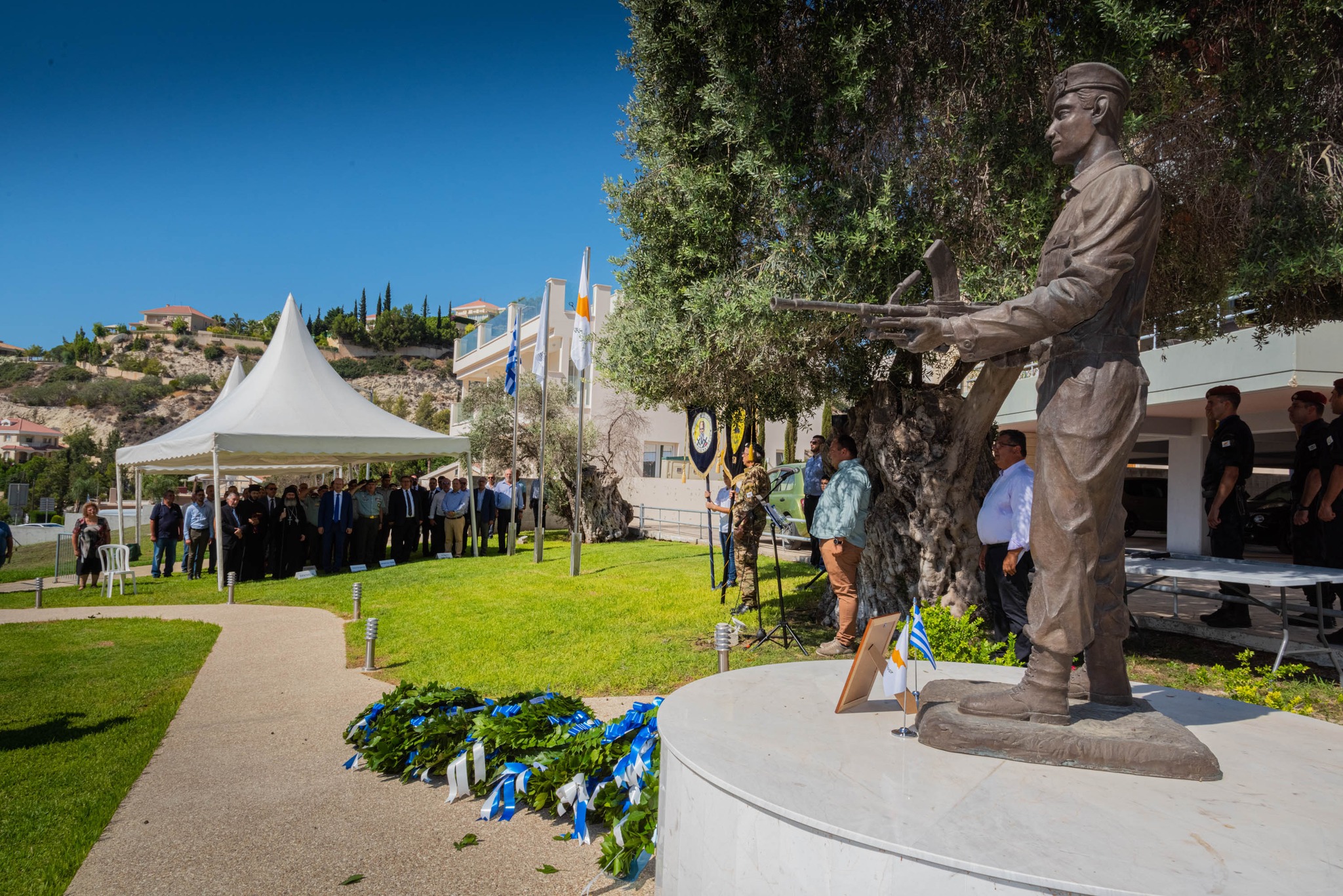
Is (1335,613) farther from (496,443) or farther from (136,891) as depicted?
(496,443)

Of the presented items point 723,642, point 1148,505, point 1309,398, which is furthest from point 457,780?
A: point 1148,505

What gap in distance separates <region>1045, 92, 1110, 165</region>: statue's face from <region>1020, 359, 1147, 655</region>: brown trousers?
0.97 m

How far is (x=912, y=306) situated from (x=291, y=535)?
15.8 metres

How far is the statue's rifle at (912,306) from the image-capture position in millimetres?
3510

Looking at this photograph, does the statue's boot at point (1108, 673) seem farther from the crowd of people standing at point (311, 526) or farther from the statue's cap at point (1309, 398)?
the crowd of people standing at point (311, 526)

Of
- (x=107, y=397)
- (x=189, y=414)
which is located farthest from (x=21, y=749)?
(x=107, y=397)

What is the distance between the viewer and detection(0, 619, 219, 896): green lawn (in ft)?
13.6

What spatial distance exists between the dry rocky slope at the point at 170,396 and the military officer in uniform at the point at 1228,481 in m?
85.9

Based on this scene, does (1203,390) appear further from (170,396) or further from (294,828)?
(170,396)

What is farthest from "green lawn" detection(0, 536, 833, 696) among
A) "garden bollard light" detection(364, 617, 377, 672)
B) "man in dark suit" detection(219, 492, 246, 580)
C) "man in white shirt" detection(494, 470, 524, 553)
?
"man in white shirt" detection(494, 470, 524, 553)

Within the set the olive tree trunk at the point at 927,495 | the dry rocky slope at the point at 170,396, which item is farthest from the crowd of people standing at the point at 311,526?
the dry rocky slope at the point at 170,396

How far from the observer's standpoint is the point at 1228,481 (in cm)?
753

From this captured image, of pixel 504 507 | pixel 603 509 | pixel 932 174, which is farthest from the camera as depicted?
pixel 603 509

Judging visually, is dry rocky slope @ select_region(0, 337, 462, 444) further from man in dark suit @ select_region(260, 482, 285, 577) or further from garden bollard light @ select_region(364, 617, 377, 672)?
garden bollard light @ select_region(364, 617, 377, 672)
